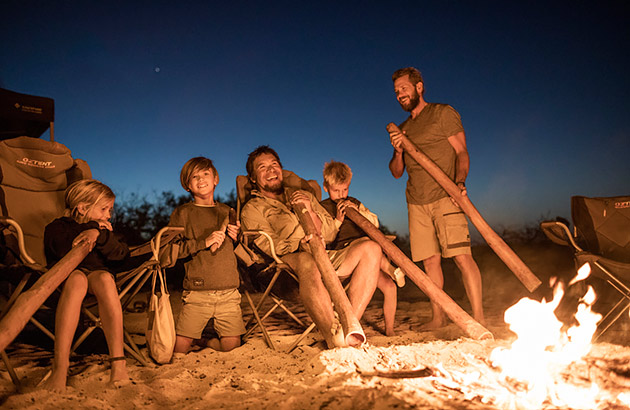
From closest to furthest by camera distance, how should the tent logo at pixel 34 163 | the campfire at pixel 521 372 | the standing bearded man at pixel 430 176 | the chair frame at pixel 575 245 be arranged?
the campfire at pixel 521 372 → the chair frame at pixel 575 245 → the tent logo at pixel 34 163 → the standing bearded man at pixel 430 176

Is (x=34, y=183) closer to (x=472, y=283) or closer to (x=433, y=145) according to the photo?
(x=433, y=145)

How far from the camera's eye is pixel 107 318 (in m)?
2.21

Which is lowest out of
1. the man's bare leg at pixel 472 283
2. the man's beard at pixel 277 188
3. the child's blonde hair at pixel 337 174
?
the man's bare leg at pixel 472 283

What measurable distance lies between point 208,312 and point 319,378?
116cm

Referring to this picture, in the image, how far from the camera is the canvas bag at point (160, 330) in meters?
2.42

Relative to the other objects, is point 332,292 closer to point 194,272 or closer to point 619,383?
point 194,272

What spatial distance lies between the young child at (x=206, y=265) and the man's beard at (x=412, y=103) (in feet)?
Answer: 5.21

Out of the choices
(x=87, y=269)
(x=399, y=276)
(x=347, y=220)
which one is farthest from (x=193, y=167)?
(x=399, y=276)

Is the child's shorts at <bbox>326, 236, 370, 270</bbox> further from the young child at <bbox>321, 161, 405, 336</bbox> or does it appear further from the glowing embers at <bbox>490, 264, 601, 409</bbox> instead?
the glowing embers at <bbox>490, 264, 601, 409</bbox>

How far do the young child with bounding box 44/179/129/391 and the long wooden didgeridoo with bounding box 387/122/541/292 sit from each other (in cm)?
211

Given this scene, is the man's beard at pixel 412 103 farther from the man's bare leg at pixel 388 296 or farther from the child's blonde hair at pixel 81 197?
the child's blonde hair at pixel 81 197

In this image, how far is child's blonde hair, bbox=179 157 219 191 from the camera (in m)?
2.89

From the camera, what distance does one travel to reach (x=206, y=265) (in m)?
2.78

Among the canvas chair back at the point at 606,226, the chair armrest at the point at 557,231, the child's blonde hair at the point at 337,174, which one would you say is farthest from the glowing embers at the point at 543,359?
the child's blonde hair at the point at 337,174
